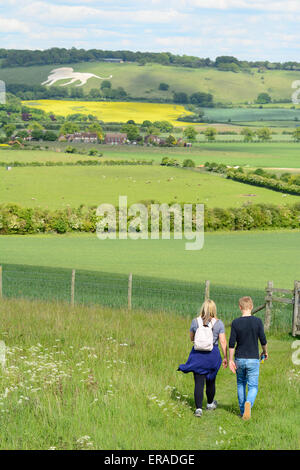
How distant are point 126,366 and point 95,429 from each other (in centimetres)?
397

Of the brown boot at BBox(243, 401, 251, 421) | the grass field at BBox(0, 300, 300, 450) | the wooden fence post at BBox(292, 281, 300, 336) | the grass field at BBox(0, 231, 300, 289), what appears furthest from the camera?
the grass field at BBox(0, 231, 300, 289)

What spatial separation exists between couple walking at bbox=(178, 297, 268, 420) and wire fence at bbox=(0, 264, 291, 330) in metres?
10.2

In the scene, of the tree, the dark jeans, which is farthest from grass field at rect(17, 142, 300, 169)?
the dark jeans

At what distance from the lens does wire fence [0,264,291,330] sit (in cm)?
2641

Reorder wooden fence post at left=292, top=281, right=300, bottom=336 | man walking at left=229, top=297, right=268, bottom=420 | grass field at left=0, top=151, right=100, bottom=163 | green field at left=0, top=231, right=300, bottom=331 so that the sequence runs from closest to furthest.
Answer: man walking at left=229, top=297, right=268, bottom=420 < wooden fence post at left=292, top=281, right=300, bottom=336 < green field at left=0, top=231, right=300, bottom=331 < grass field at left=0, top=151, right=100, bottom=163

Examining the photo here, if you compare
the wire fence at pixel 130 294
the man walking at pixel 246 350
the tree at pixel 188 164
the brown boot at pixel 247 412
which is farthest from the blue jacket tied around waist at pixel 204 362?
the tree at pixel 188 164

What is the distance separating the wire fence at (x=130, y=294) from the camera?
26406 millimetres

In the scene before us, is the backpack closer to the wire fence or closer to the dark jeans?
the dark jeans

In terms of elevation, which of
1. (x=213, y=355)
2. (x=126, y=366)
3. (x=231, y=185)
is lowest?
(x=231, y=185)

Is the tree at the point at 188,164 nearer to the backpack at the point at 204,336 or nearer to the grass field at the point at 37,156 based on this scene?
the grass field at the point at 37,156

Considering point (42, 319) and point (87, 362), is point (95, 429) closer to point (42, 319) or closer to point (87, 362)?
point (87, 362)
